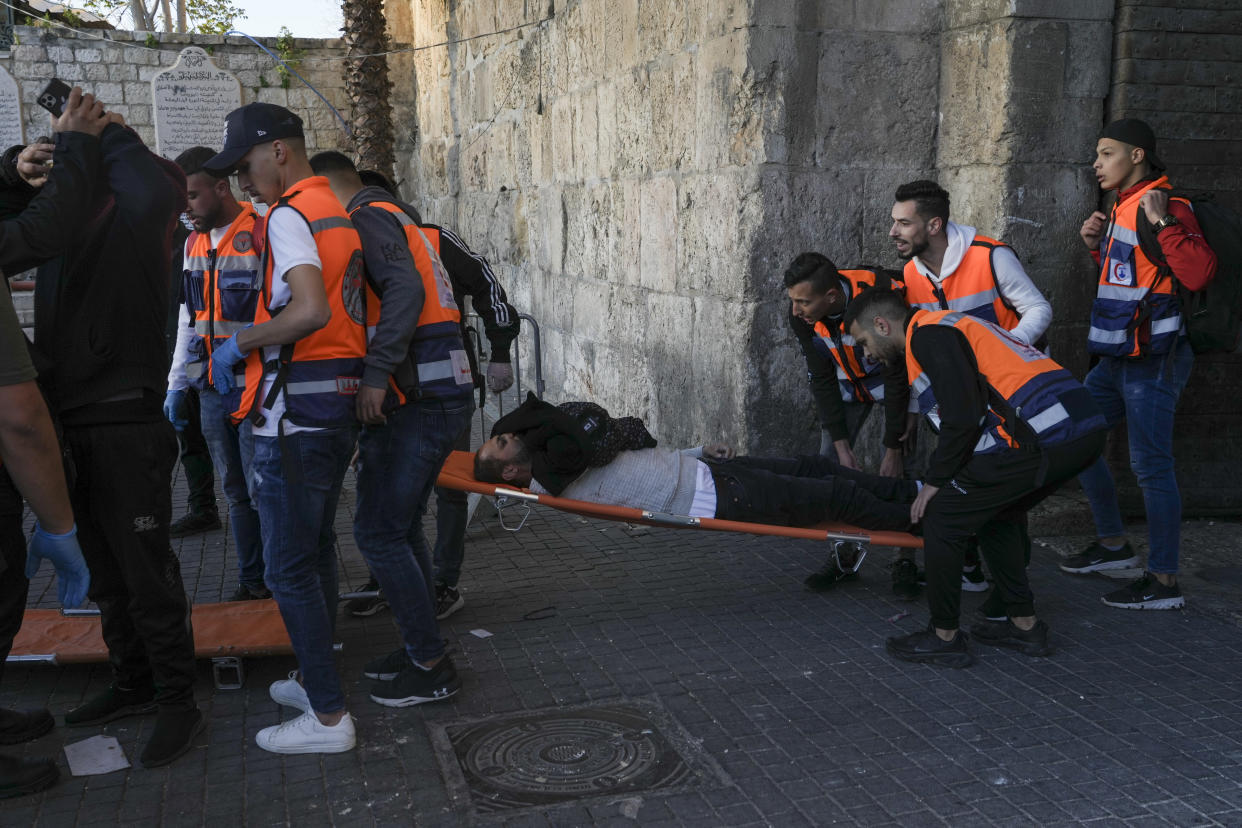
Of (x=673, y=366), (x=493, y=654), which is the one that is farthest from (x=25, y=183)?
(x=673, y=366)

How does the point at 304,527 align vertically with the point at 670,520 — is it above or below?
above

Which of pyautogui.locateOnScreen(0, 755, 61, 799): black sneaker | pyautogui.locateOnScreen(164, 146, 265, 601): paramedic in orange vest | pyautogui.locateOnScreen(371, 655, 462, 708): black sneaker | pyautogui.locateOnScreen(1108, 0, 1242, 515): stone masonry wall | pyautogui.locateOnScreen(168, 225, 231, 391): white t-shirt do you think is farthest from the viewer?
pyautogui.locateOnScreen(1108, 0, 1242, 515): stone masonry wall

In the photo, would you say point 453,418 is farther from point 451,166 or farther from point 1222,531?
point 451,166

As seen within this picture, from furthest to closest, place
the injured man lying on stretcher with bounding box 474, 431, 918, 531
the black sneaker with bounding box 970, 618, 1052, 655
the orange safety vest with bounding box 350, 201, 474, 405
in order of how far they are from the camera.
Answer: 1. the injured man lying on stretcher with bounding box 474, 431, 918, 531
2. the black sneaker with bounding box 970, 618, 1052, 655
3. the orange safety vest with bounding box 350, 201, 474, 405

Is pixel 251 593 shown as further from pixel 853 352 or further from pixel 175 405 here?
pixel 853 352

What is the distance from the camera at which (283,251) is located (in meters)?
3.06

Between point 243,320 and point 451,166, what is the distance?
9.23 m

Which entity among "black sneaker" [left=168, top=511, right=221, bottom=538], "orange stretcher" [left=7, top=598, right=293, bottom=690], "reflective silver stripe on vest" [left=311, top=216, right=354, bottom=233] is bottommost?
"black sneaker" [left=168, top=511, right=221, bottom=538]

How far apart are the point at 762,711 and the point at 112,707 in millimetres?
2109

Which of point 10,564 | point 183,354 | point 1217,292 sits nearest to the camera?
point 10,564

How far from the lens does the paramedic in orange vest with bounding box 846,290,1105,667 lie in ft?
12.4

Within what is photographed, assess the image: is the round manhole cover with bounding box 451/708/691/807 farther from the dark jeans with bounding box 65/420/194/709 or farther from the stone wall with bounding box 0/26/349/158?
the stone wall with bounding box 0/26/349/158

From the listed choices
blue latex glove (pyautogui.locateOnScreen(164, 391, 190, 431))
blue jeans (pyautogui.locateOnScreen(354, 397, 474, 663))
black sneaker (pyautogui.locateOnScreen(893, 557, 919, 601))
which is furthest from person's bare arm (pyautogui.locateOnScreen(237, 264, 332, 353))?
black sneaker (pyautogui.locateOnScreen(893, 557, 919, 601))

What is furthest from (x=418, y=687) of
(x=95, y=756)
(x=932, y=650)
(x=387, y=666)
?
(x=932, y=650)
